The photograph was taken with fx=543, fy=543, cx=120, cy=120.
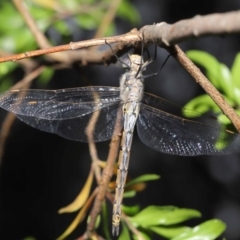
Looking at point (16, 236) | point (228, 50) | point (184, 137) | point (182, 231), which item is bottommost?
point (182, 231)

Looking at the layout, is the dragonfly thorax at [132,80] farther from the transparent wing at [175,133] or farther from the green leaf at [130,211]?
the green leaf at [130,211]

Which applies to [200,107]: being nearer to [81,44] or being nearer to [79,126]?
[79,126]

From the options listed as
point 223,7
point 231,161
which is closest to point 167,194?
point 231,161

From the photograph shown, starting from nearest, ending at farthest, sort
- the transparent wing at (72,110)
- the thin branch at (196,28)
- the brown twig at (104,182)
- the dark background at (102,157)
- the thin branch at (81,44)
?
the thin branch at (196,28) < the thin branch at (81,44) < the brown twig at (104,182) < the transparent wing at (72,110) < the dark background at (102,157)

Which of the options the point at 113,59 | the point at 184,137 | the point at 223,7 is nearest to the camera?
the point at 113,59

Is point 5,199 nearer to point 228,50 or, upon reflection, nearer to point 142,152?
point 142,152

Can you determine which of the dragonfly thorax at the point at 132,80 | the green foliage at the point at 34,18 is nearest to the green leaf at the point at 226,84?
the dragonfly thorax at the point at 132,80

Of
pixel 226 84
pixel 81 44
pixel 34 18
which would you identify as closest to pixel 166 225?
pixel 226 84
